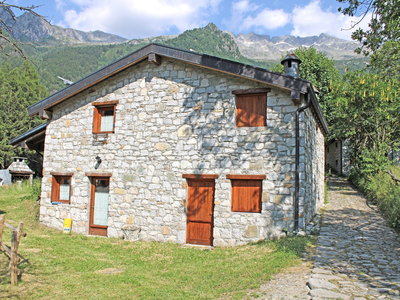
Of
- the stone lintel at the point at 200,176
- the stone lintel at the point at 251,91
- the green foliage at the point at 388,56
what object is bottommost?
the stone lintel at the point at 200,176

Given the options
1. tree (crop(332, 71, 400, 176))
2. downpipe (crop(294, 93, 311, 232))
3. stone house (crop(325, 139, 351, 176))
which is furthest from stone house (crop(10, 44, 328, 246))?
stone house (crop(325, 139, 351, 176))

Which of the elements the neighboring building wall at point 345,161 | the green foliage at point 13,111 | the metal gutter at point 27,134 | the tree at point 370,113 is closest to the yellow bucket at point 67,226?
the metal gutter at point 27,134

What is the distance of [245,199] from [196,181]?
156cm

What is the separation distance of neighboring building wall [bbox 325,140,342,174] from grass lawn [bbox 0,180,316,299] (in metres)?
21.7

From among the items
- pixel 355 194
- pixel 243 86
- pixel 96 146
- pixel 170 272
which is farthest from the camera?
pixel 355 194

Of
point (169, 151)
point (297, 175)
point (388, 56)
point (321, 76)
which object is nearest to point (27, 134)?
→ point (169, 151)

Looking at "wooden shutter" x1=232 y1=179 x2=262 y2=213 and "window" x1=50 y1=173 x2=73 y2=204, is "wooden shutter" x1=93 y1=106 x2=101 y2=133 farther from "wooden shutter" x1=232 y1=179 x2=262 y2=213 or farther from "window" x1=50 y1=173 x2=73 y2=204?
"wooden shutter" x1=232 y1=179 x2=262 y2=213

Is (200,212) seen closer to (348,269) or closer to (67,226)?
(348,269)

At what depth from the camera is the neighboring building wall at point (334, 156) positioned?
27031mm

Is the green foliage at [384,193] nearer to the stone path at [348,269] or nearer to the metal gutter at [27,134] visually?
the stone path at [348,269]

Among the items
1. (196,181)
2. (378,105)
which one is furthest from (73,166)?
(378,105)

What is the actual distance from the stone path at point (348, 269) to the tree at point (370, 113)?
852cm

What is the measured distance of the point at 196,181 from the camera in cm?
918

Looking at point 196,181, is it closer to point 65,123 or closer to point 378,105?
point 65,123
